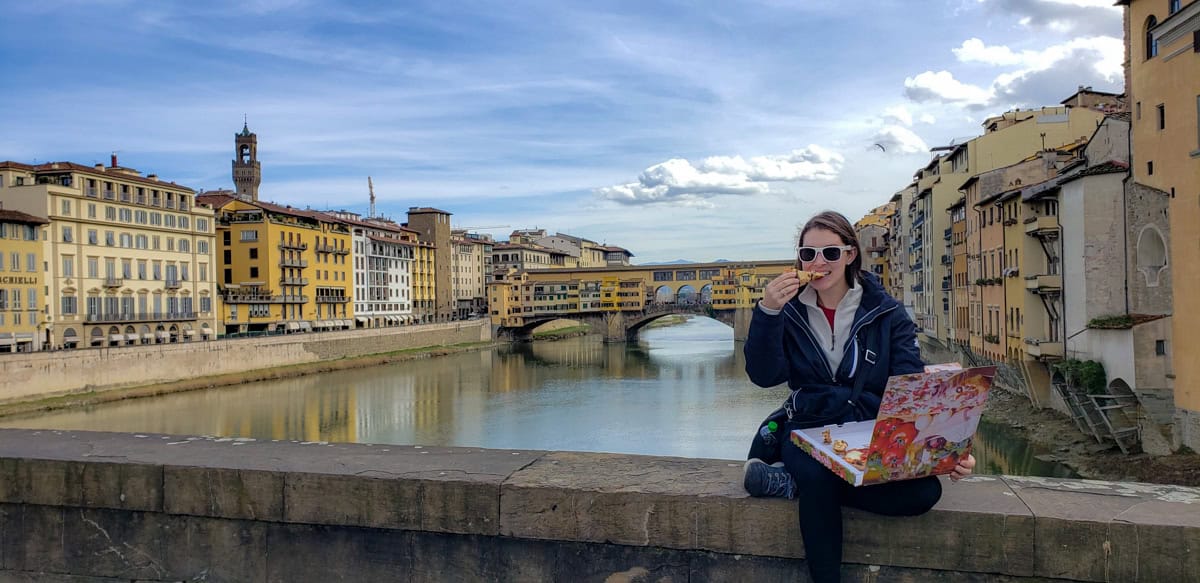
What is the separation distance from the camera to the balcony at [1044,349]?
77.0 ft

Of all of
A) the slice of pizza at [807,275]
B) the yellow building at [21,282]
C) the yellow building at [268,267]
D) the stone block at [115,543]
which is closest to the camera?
the slice of pizza at [807,275]

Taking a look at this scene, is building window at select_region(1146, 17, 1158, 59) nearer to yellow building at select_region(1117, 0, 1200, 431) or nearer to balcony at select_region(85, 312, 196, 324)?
yellow building at select_region(1117, 0, 1200, 431)

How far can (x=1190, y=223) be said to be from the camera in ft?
53.3

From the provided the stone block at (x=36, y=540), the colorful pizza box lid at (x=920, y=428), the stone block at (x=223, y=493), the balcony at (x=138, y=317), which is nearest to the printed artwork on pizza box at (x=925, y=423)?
the colorful pizza box lid at (x=920, y=428)

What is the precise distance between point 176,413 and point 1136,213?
3146 centimetres

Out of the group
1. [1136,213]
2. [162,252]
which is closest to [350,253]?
[162,252]

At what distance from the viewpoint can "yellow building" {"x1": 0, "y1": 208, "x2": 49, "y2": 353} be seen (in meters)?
37.6

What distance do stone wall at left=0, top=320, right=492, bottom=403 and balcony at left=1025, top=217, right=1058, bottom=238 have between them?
34839 mm

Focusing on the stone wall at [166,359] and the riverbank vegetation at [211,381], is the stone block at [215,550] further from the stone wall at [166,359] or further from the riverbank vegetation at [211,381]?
the stone wall at [166,359]

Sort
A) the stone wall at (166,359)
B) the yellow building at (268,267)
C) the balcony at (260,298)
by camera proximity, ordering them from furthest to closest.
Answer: the yellow building at (268,267), the balcony at (260,298), the stone wall at (166,359)

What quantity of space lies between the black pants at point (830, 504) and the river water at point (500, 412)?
15130 millimetres

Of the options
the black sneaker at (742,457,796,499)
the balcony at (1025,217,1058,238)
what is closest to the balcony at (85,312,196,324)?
the balcony at (1025,217,1058,238)

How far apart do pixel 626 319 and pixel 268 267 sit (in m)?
35.8

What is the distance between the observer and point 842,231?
323 centimetres
